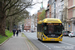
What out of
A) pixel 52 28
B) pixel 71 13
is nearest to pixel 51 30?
pixel 52 28

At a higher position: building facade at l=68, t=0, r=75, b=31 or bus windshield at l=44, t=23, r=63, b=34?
building facade at l=68, t=0, r=75, b=31

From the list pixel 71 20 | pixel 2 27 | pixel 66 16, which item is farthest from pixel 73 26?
pixel 2 27

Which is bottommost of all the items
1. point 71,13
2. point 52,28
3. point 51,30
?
point 51,30

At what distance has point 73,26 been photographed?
5400cm

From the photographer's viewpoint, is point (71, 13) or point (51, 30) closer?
point (51, 30)

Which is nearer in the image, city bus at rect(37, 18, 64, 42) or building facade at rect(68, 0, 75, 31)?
city bus at rect(37, 18, 64, 42)

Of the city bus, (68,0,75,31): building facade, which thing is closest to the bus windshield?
the city bus

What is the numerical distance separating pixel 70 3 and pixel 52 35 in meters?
34.5

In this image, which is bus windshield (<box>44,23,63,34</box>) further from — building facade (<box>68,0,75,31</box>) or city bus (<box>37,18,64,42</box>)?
building facade (<box>68,0,75,31</box>)

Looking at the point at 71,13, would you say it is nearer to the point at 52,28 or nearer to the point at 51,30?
the point at 52,28

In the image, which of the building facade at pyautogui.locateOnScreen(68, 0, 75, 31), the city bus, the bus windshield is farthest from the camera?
the building facade at pyautogui.locateOnScreen(68, 0, 75, 31)

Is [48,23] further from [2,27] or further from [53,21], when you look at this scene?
[2,27]

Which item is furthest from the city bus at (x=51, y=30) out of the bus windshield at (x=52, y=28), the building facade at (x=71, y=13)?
the building facade at (x=71, y=13)

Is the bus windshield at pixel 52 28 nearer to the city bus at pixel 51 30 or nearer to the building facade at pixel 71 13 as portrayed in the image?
the city bus at pixel 51 30
